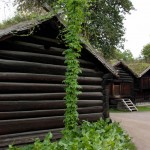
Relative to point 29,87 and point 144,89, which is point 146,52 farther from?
point 29,87

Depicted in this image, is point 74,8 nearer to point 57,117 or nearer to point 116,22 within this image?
point 57,117

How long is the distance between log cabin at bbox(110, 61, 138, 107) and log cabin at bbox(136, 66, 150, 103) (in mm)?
2001

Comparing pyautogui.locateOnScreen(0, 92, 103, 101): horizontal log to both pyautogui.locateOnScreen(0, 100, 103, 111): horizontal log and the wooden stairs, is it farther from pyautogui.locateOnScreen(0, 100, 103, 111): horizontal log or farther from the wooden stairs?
the wooden stairs

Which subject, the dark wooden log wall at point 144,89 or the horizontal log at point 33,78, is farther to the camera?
the dark wooden log wall at point 144,89

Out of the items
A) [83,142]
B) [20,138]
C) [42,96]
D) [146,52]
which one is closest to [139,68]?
[42,96]

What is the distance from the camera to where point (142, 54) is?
90.1 metres

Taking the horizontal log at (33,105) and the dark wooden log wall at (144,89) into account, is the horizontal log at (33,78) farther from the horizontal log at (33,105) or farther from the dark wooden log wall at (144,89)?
the dark wooden log wall at (144,89)

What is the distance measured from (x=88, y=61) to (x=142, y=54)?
79349 millimetres

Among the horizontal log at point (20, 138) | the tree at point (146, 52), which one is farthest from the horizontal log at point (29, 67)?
the tree at point (146, 52)

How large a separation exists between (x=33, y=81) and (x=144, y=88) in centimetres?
3066

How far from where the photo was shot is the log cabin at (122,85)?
34719 millimetres

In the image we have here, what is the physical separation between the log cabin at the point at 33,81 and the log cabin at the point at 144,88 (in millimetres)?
27556

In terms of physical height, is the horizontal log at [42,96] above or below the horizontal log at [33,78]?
below

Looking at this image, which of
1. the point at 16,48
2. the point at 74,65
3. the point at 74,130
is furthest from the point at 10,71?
the point at 74,130
